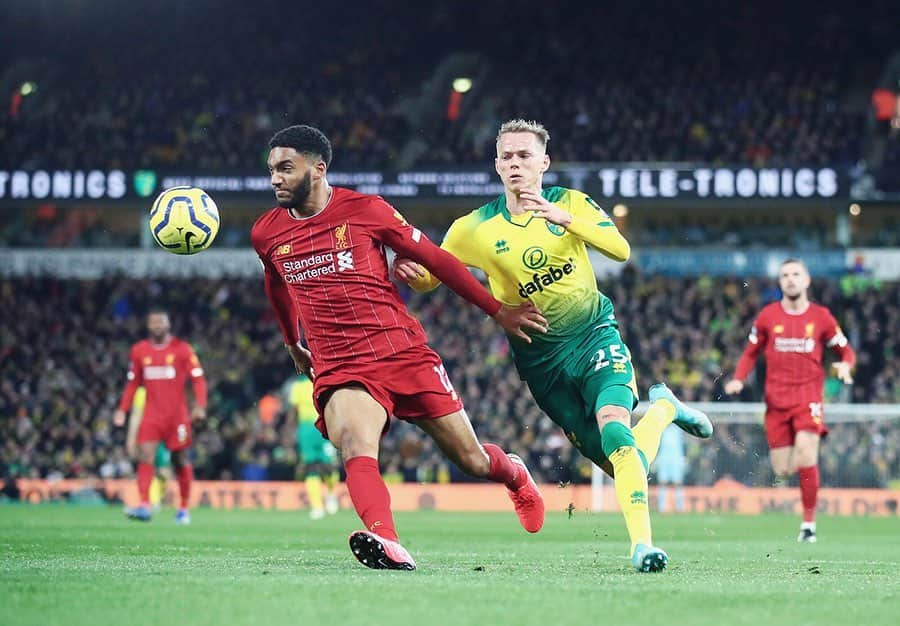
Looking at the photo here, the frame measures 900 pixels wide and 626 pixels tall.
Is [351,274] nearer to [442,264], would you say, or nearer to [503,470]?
[442,264]

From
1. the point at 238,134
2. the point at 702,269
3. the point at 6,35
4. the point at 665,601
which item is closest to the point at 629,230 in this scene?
the point at 702,269

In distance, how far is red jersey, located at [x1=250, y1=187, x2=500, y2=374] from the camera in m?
7.43

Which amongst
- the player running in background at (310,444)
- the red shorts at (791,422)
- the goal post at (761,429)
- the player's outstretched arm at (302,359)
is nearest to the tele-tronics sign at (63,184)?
the player running in background at (310,444)

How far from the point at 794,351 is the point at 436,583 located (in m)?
8.14

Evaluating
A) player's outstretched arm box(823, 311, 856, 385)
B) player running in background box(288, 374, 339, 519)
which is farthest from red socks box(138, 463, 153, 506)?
player's outstretched arm box(823, 311, 856, 385)

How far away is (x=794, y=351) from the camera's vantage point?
13500 mm

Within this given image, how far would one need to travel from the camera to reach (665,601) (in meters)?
5.44

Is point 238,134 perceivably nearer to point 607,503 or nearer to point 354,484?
point 607,503

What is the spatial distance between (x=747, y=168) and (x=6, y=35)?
21.4m

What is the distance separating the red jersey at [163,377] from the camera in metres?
16.1

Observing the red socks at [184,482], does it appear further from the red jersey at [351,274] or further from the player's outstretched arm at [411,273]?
the player's outstretched arm at [411,273]

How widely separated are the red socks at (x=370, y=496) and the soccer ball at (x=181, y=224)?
5.91ft

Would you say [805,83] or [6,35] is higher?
[6,35]

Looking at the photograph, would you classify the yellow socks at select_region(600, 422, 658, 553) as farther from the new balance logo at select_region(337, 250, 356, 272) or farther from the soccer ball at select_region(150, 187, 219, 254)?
the soccer ball at select_region(150, 187, 219, 254)
